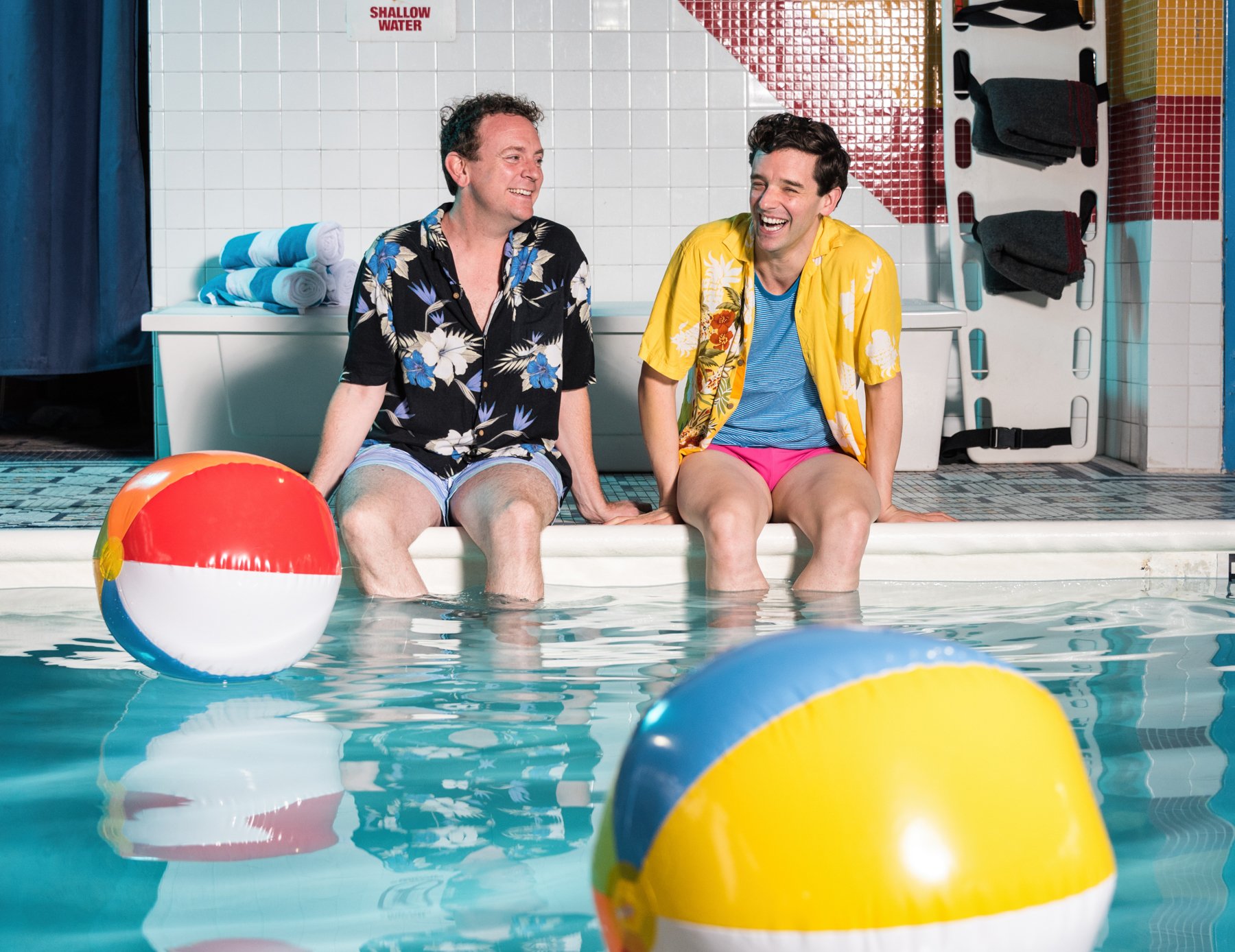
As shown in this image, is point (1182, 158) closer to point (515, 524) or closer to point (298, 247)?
point (298, 247)

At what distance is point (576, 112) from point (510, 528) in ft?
9.72

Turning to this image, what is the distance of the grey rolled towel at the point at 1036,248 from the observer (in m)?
4.75

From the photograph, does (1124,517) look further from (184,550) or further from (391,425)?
(184,550)

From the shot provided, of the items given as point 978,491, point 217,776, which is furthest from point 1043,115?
point 217,776

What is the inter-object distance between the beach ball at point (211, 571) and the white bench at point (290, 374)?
8.10 feet

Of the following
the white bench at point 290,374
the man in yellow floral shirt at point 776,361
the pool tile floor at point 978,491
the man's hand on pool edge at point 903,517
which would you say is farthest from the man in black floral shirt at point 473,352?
the white bench at point 290,374

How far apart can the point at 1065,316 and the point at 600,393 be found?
67.7 inches

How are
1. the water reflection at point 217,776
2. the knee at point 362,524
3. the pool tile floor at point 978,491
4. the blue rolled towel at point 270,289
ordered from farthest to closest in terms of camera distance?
the blue rolled towel at point 270,289
the pool tile floor at point 978,491
the knee at point 362,524
the water reflection at point 217,776

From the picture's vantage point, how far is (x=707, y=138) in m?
5.30

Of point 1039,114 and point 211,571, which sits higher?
point 1039,114

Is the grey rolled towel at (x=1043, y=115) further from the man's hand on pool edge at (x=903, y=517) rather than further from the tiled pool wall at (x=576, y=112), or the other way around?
the man's hand on pool edge at (x=903, y=517)

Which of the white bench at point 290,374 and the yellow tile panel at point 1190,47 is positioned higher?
the yellow tile panel at point 1190,47

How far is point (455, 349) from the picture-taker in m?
2.99

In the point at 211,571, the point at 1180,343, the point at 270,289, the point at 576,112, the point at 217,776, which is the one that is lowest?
the point at 217,776
